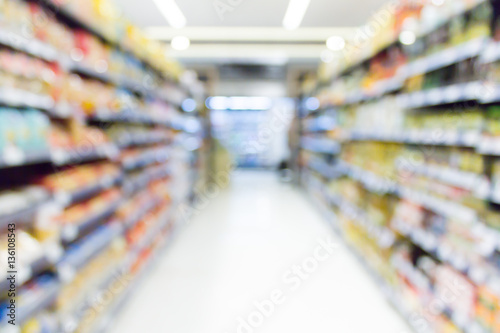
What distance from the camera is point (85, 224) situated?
247 cm

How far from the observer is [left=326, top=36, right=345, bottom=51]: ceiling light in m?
8.09

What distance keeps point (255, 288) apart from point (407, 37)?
Answer: 99.8 inches

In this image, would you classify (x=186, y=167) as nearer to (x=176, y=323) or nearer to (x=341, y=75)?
(x=341, y=75)

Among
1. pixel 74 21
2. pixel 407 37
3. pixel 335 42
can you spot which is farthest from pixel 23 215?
pixel 335 42

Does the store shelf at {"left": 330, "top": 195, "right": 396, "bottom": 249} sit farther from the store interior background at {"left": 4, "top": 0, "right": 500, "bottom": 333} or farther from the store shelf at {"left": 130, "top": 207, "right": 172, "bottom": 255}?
the store shelf at {"left": 130, "top": 207, "right": 172, "bottom": 255}

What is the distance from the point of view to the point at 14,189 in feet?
6.61

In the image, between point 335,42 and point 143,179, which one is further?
point 335,42

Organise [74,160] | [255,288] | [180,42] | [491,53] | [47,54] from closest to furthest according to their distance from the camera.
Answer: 1. [491,53]
2. [47,54]
3. [74,160]
4. [255,288]
5. [180,42]

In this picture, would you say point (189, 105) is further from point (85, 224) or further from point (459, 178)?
point (459, 178)

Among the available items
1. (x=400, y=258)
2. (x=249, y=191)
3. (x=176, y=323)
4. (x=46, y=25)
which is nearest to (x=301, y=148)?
(x=249, y=191)

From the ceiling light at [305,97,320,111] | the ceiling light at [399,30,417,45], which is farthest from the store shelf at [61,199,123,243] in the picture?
the ceiling light at [305,97,320,111]

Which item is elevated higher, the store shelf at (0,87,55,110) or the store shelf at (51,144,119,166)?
the store shelf at (0,87,55,110)

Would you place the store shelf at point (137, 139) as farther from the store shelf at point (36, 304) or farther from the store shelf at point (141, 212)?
the store shelf at point (36, 304)

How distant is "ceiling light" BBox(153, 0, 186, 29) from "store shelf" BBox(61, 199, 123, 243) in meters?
3.74
